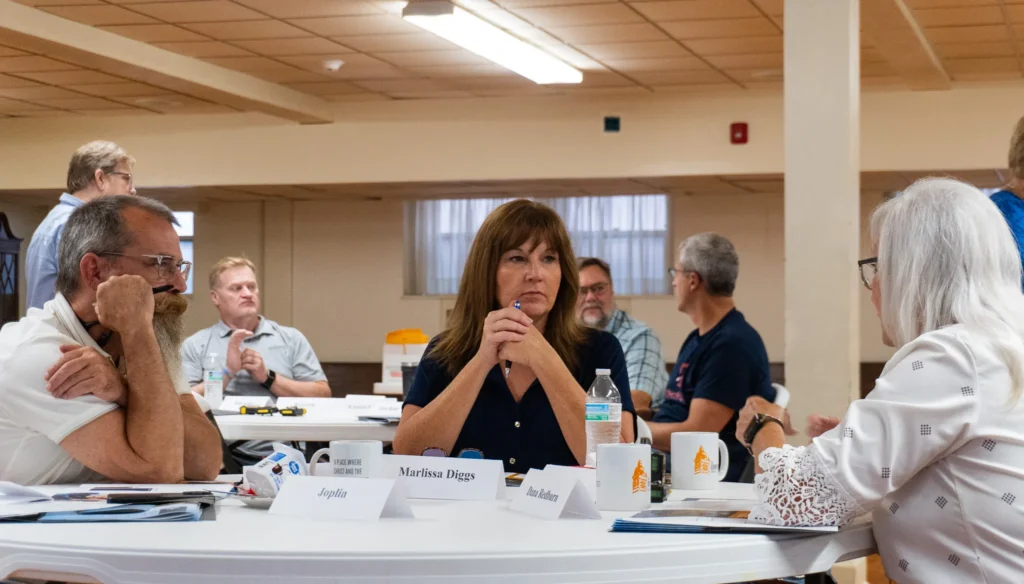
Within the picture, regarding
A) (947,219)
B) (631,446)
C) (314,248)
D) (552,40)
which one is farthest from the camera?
(314,248)

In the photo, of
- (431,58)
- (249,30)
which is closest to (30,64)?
(249,30)

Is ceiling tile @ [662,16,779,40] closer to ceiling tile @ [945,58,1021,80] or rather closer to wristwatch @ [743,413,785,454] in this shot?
ceiling tile @ [945,58,1021,80]

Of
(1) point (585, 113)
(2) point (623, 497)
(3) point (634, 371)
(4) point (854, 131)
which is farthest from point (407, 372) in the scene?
(1) point (585, 113)

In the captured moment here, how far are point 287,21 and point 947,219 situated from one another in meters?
5.84

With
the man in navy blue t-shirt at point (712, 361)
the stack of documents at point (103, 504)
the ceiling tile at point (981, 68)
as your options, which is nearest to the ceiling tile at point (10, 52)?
the man in navy blue t-shirt at point (712, 361)

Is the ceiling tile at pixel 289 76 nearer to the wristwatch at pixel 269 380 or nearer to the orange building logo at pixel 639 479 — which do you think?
the wristwatch at pixel 269 380

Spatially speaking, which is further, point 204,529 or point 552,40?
point 552,40

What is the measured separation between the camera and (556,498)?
6.18 ft

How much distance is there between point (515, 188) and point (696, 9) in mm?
4148

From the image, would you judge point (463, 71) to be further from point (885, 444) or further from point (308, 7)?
point (885, 444)

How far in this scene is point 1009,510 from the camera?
1.74m

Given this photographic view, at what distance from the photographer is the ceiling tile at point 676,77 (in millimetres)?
8602

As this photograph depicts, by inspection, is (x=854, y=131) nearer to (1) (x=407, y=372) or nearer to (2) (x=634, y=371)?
(2) (x=634, y=371)

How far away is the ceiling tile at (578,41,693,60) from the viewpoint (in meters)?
7.68
